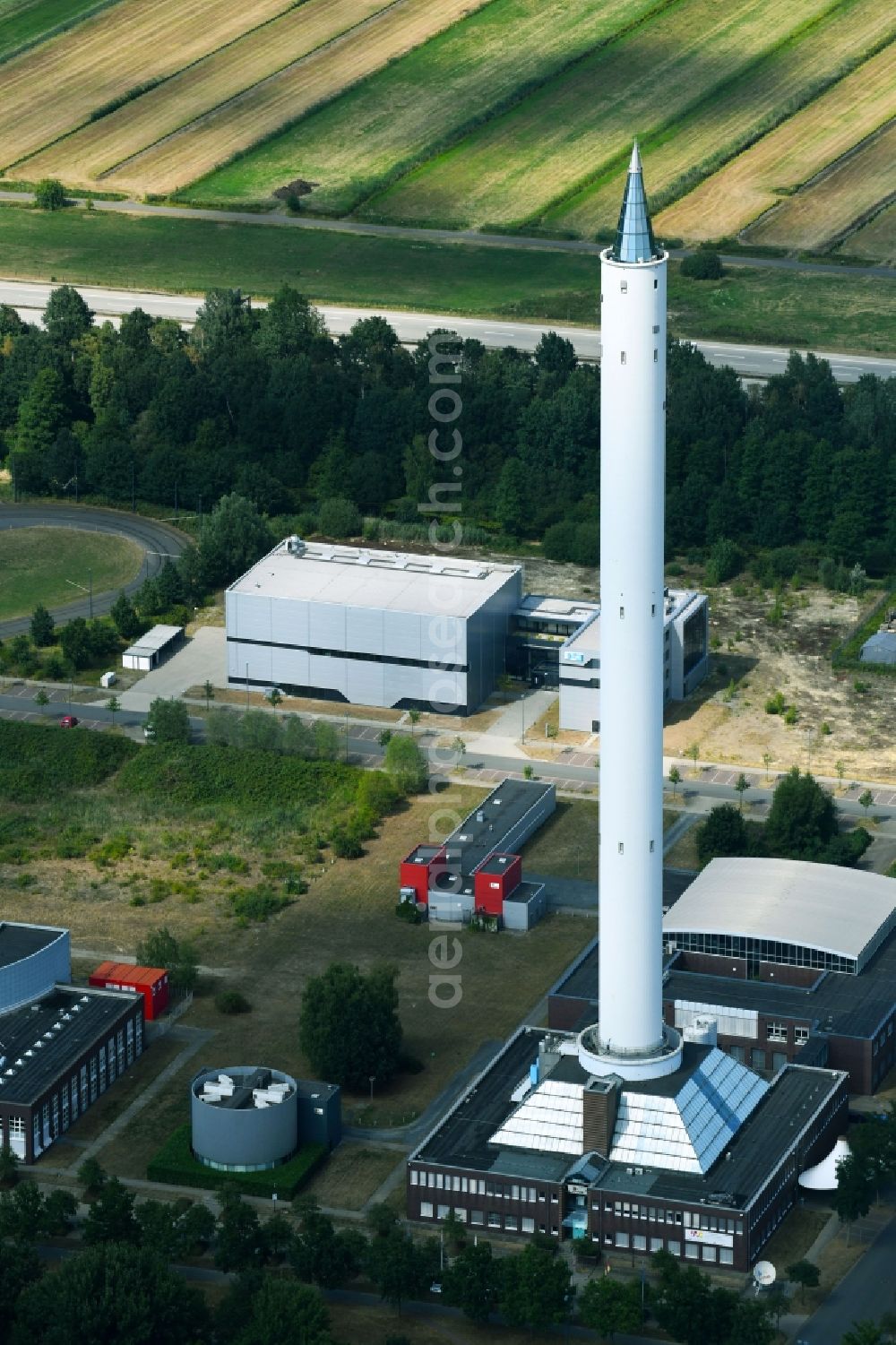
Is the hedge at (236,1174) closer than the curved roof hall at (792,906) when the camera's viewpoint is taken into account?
Yes

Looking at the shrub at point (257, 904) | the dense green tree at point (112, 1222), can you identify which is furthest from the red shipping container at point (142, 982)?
the dense green tree at point (112, 1222)

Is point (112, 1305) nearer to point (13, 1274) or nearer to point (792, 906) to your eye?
point (13, 1274)

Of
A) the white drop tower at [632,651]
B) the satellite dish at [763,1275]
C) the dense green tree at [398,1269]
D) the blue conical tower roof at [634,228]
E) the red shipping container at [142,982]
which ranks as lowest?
the satellite dish at [763,1275]

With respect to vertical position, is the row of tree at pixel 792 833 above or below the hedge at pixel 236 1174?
above

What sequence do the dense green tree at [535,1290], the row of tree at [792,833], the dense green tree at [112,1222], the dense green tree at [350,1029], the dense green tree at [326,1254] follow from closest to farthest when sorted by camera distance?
the dense green tree at [535,1290] < the dense green tree at [326,1254] < the dense green tree at [112,1222] < the dense green tree at [350,1029] < the row of tree at [792,833]

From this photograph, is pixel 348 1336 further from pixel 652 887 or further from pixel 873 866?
pixel 873 866

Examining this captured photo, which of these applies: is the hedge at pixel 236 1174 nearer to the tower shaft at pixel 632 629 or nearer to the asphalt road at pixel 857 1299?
the tower shaft at pixel 632 629
